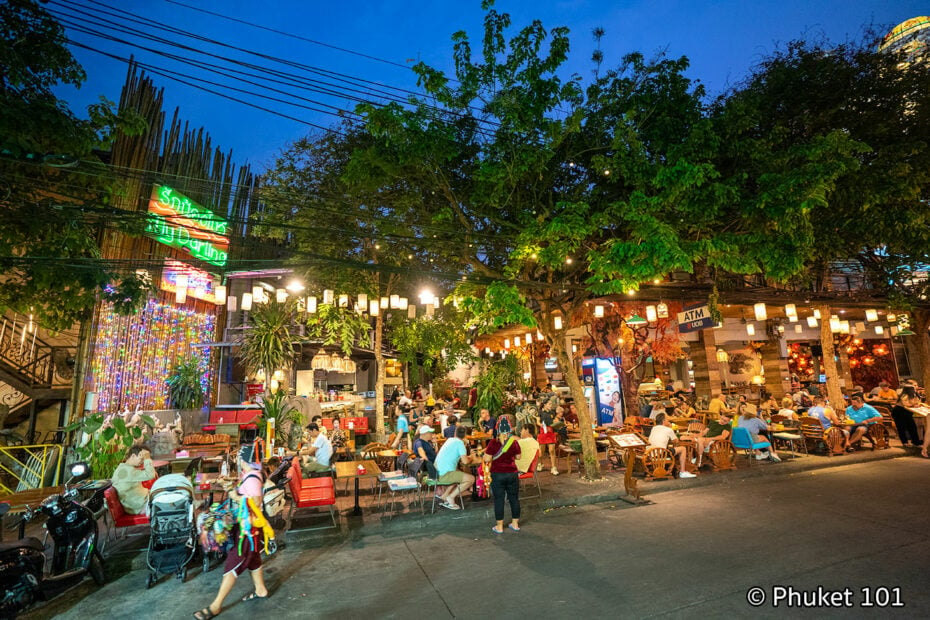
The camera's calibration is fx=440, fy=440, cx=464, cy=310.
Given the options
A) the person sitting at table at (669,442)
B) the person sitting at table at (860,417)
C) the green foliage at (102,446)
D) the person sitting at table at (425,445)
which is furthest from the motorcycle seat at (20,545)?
the person sitting at table at (860,417)

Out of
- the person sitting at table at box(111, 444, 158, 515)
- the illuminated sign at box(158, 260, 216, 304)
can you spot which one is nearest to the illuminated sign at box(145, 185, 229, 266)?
the illuminated sign at box(158, 260, 216, 304)

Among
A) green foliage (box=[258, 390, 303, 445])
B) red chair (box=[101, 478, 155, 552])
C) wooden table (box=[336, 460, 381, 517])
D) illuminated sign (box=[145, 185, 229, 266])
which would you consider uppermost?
illuminated sign (box=[145, 185, 229, 266])

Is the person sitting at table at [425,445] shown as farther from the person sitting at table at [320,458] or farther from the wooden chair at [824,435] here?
the wooden chair at [824,435]

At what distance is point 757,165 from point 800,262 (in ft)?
7.12

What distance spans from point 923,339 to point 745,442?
9.69 m

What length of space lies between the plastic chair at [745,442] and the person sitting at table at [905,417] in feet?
14.2

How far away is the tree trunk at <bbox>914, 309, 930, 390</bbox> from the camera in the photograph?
1462 centimetres

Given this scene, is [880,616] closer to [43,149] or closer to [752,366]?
[43,149]

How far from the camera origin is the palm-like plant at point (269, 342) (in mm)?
15984

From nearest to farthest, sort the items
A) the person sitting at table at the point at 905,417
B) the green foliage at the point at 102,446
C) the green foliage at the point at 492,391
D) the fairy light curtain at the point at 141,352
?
the green foliage at the point at 102,446
the person sitting at table at the point at 905,417
the fairy light curtain at the point at 141,352
the green foliage at the point at 492,391

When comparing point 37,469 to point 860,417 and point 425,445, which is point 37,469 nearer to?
point 425,445

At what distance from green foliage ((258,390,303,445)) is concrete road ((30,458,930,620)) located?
19.0ft

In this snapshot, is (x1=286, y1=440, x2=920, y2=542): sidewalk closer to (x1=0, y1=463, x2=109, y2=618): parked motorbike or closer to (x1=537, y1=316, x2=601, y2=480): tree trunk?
(x1=537, y1=316, x2=601, y2=480): tree trunk

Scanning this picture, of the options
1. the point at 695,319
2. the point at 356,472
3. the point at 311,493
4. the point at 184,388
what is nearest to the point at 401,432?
the point at 356,472
